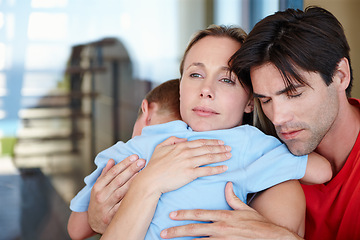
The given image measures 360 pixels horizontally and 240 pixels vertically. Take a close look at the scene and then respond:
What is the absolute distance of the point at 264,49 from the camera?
55.2 inches

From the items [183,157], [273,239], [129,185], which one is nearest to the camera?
[273,239]

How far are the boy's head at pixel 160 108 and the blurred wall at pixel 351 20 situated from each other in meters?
0.96

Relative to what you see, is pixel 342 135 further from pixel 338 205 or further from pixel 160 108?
pixel 160 108

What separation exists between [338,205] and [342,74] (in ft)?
1.52

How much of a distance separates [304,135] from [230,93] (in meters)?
0.28

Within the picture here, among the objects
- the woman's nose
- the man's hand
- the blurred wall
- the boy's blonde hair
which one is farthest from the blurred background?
the man's hand

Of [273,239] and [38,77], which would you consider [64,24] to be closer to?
[38,77]

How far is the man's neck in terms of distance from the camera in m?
1.55

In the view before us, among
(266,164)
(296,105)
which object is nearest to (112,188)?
(266,164)

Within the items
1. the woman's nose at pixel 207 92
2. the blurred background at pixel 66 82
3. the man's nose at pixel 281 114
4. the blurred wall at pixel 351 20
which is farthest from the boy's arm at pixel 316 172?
the blurred background at pixel 66 82

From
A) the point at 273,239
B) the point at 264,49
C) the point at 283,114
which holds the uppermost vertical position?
the point at 264,49

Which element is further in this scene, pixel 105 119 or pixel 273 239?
pixel 105 119

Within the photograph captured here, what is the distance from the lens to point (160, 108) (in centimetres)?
168

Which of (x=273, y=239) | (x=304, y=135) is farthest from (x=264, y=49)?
(x=273, y=239)
